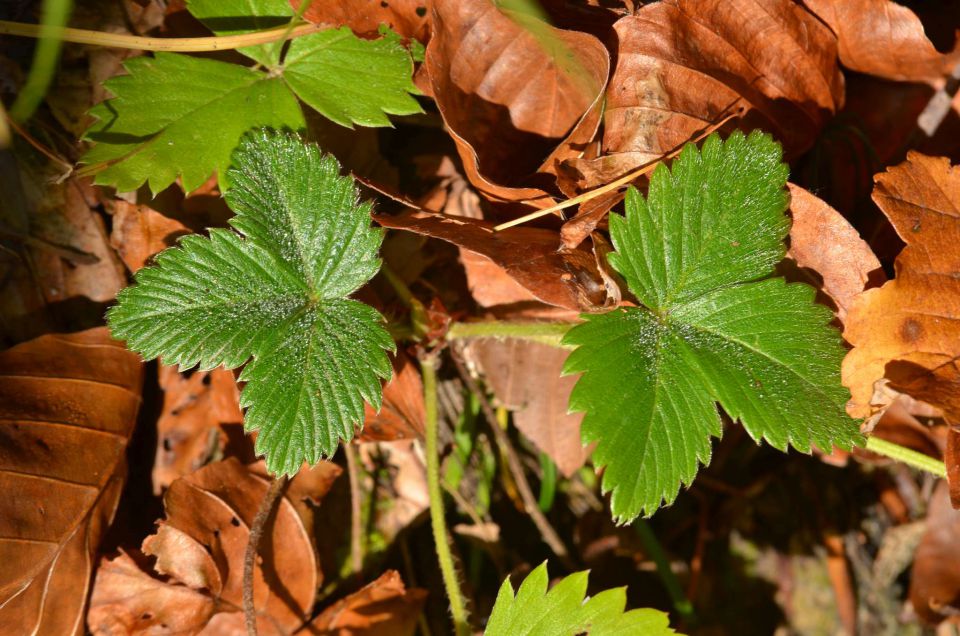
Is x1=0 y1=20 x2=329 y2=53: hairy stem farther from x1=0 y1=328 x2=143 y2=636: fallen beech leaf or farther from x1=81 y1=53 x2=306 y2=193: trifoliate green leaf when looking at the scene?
x1=0 y1=328 x2=143 y2=636: fallen beech leaf

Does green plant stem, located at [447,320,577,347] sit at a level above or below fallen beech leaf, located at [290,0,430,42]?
below

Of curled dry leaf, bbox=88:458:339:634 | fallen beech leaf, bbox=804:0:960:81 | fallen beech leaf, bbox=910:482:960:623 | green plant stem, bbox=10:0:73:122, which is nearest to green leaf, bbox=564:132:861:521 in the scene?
fallen beech leaf, bbox=804:0:960:81

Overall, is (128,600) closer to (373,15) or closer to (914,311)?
(373,15)

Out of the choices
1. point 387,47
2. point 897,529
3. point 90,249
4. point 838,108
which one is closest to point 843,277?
point 838,108

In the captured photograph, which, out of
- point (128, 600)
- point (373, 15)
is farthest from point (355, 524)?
point (373, 15)

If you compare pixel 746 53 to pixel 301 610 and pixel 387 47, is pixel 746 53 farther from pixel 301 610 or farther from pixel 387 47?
pixel 301 610
